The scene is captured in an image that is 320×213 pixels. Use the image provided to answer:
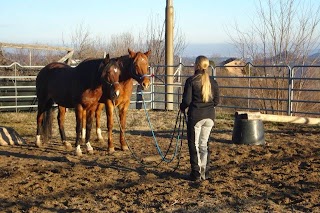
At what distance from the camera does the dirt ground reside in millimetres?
4863

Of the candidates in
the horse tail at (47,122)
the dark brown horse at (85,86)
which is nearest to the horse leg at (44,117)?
the horse tail at (47,122)

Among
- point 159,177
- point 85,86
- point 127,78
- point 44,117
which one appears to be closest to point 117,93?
point 127,78

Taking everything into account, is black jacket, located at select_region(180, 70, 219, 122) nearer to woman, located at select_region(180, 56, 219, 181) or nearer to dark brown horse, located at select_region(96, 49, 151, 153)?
woman, located at select_region(180, 56, 219, 181)

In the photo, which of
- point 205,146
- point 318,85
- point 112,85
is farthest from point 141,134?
point 318,85

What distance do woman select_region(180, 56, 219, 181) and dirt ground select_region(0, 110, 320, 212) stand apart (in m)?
0.27

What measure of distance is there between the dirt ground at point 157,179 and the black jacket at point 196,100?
859 millimetres

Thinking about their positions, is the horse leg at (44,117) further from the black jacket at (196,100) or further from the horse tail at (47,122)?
the black jacket at (196,100)

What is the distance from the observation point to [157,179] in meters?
5.94

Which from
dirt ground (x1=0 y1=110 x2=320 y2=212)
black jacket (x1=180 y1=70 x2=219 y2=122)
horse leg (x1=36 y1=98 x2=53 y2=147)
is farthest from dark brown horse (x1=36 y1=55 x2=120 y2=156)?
black jacket (x1=180 y1=70 x2=219 y2=122)

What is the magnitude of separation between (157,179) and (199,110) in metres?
1.10

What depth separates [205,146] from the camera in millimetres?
5824

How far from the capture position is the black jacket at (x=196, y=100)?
5.53 m

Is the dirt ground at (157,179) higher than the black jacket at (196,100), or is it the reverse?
the black jacket at (196,100)

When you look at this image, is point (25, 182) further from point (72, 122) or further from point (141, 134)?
point (72, 122)
